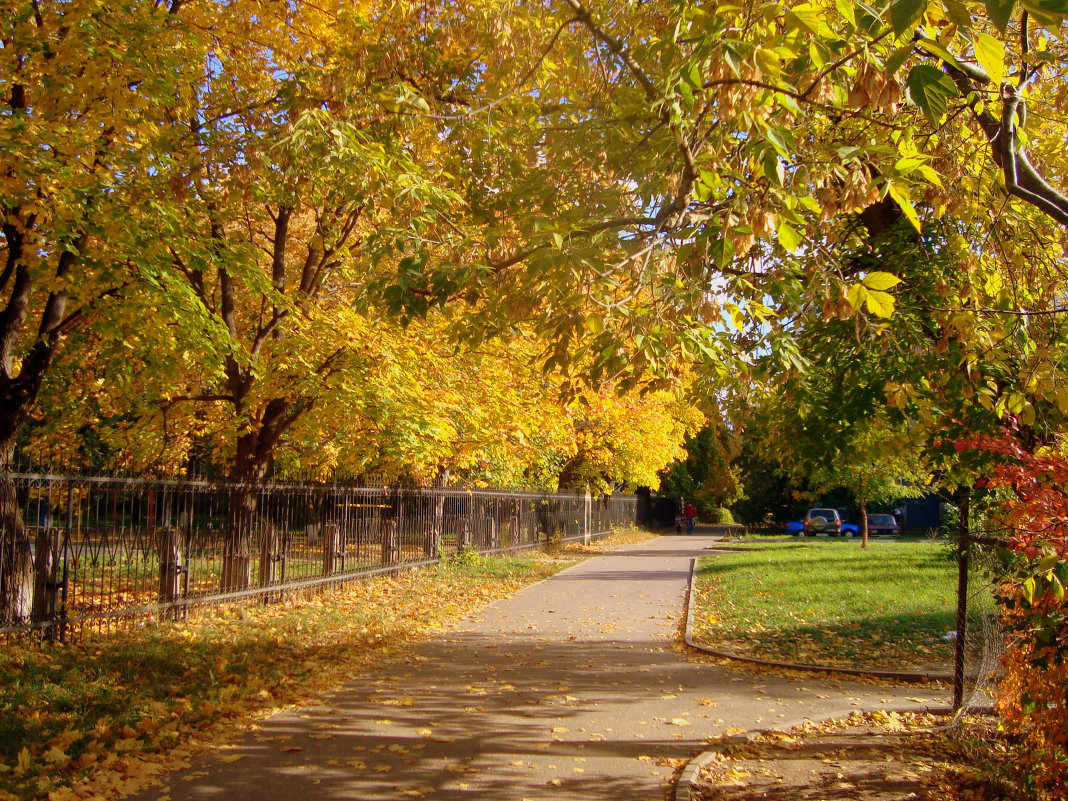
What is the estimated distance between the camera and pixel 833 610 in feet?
43.8

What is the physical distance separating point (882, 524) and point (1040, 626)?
152ft

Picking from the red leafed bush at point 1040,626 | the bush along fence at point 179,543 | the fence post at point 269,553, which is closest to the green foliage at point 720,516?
the bush along fence at point 179,543

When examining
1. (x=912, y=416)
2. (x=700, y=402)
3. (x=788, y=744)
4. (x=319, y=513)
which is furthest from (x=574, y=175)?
(x=319, y=513)

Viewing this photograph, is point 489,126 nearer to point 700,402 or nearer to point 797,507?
point 700,402

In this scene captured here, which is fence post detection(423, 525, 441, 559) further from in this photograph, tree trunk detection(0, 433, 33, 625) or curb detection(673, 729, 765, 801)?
curb detection(673, 729, 765, 801)

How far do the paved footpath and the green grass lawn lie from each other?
3.89 feet

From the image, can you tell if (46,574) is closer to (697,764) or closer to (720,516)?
(697,764)

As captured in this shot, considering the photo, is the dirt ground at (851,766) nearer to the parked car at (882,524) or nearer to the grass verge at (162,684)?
the grass verge at (162,684)

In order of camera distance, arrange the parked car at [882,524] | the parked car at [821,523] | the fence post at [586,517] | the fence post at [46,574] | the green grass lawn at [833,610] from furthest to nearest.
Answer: the parked car at [882,524]
the parked car at [821,523]
the fence post at [586,517]
the green grass lawn at [833,610]
the fence post at [46,574]

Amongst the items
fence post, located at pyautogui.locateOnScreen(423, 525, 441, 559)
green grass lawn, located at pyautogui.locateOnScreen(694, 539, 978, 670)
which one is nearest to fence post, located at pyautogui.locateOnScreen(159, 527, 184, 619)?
green grass lawn, located at pyautogui.locateOnScreen(694, 539, 978, 670)

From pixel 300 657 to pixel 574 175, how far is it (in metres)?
5.84

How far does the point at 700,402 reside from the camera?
9.92m

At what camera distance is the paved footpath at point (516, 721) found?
213 inches

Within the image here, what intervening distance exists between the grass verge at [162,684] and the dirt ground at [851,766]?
12.2 ft
